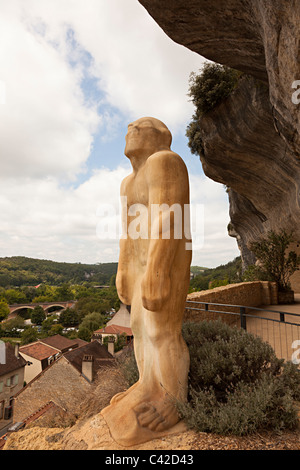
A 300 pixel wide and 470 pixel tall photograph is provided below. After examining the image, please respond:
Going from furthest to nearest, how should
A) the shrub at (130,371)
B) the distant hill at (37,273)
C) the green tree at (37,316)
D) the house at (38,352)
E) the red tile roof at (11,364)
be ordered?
the distant hill at (37,273)
the green tree at (37,316)
the house at (38,352)
the red tile roof at (11,364)
the shrub at (130,371)

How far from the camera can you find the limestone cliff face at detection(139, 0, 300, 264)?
A: 3336mm

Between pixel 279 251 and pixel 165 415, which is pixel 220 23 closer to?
pixel 165 415

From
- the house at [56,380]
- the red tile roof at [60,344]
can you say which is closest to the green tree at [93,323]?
the red tile roof at [60,344]

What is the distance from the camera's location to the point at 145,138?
2.92 metres

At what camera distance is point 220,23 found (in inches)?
189

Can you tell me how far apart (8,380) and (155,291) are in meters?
18.6

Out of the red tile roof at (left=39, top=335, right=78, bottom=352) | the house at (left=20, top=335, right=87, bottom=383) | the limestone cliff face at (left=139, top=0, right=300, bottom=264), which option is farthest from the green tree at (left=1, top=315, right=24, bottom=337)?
the limestone cliff face at (left=139, top=0, right=300, bottom=264)

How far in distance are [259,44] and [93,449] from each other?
21.7 feet

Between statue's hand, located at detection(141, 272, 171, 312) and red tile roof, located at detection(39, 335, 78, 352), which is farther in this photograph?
red tile roof, located at detection(39, 335, 78, 352)

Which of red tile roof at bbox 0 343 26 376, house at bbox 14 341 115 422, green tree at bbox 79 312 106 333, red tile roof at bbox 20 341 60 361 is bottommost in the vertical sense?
green tree at bbox 79 312 106 333

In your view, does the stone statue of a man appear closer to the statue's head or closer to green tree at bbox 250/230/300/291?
the statue's head

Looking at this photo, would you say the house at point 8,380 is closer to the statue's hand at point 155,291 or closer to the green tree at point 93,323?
the green tree at point 93,323

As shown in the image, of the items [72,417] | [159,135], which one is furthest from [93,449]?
[159,135]

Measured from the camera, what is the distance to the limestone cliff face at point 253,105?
10.9 feet
